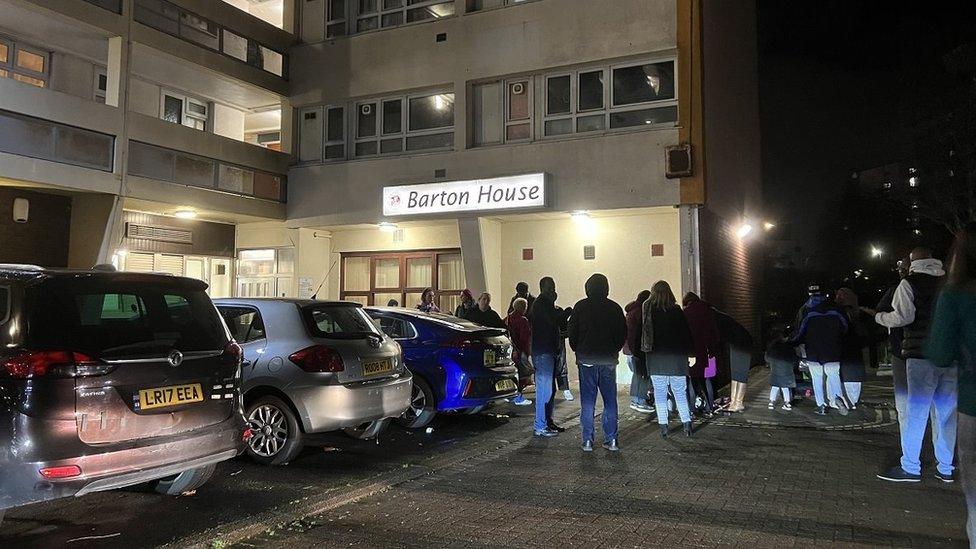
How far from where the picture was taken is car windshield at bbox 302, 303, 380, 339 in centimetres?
672

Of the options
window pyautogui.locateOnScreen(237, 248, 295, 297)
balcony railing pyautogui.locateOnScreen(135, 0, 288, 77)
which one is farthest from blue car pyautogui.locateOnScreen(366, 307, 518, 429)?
balcony railing pyautogui.locateOnScreen(135, 0, 288, 77)

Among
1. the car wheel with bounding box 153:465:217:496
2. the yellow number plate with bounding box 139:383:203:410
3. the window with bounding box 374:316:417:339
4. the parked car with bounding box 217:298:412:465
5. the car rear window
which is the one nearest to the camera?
the car rear window

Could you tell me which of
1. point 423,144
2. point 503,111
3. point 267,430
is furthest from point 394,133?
point 267,430

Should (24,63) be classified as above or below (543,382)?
above

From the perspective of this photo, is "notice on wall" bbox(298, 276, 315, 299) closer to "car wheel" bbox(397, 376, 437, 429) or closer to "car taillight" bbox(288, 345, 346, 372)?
"car wheel" bbox(397, 376, 437, 429)

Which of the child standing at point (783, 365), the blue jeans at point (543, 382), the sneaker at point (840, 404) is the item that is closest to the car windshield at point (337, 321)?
the blue jeans at point (543, 382)

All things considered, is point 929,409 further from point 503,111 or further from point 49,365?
point 503,111

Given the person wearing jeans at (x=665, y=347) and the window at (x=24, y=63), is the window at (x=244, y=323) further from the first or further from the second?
the window at (x=24, y=63)

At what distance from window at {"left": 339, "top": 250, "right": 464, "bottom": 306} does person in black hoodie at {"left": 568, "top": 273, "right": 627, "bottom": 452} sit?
26.4 feet

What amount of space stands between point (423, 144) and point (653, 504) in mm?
10932

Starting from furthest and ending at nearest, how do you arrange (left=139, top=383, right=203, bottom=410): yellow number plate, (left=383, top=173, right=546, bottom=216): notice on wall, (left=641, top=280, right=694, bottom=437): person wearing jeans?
(left=383, top=173, right=546, bottom=216): notice on wall
(left=641, top=280, right=694, bottom=437): person wearing jeans
(left=139, top=383, right=203, bottom=410): yellow number plate

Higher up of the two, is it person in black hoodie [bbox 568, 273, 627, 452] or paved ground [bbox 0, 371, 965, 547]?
person in black hoodie [bbox 568, 273, 627, 452]

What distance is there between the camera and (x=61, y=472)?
405 cm

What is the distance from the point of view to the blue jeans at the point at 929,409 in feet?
18.6
